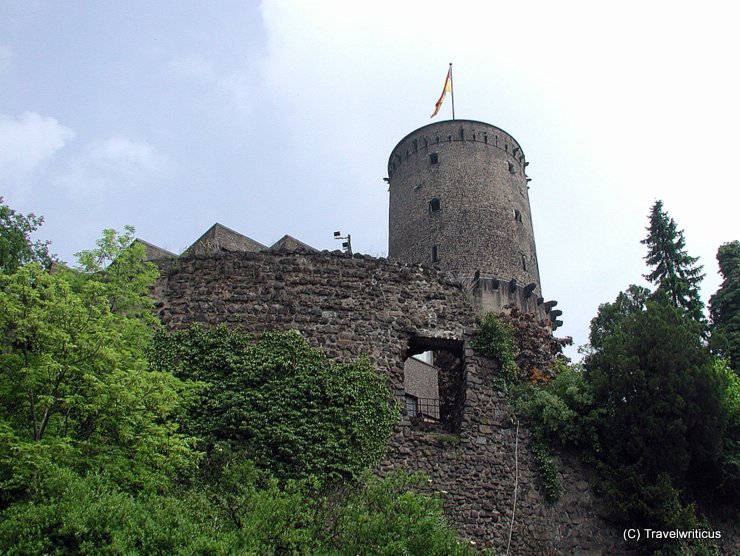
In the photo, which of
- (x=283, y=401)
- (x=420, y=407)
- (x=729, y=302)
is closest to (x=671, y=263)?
(x=729, y=302)

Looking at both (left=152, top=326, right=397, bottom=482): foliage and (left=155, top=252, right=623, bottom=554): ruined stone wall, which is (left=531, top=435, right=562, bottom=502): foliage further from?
(left=152, top=326, right=397, bottom=482): foliage

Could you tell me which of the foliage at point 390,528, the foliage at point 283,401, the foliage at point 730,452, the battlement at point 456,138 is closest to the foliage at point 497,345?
the foliage at point 283,401

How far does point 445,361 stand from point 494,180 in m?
12.1

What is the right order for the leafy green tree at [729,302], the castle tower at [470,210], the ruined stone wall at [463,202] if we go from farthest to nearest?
the ruined stone wall at [463,202]
the castle tower at [470,210]
the leafy green tree at [729,302]

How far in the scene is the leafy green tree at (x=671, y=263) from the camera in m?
24.5

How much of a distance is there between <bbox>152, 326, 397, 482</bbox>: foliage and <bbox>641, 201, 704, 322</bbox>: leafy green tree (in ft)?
52.7

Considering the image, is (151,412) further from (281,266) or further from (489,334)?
(489,334)

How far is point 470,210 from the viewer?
2656cm

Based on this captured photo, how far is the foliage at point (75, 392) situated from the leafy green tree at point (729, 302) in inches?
665

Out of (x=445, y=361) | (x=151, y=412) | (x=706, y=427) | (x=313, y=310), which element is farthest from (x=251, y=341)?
(x=706, y=427)

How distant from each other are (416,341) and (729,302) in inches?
546

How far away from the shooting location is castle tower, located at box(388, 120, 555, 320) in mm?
25359

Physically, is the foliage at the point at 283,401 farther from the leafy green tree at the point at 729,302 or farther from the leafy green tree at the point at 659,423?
the leafy green tree at the point at 729,302

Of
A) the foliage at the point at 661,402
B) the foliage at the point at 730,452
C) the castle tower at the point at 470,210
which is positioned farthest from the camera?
the castle tower at the point at 470,210
